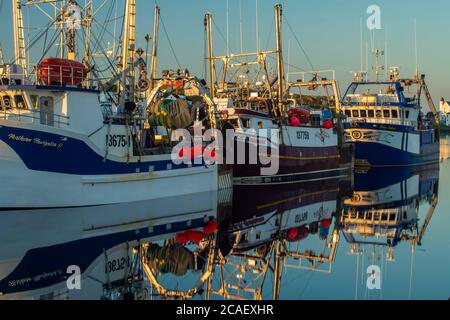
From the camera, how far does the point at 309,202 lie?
23219 millimetres

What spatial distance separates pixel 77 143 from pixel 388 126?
27028 mm

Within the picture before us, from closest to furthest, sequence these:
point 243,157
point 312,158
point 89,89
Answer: point 89,89 → point 243,157 → point 312,158

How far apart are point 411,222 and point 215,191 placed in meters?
7.88

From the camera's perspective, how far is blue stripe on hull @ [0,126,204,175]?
1630 centimetres

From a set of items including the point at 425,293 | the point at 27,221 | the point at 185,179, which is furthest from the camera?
the point at 185,179

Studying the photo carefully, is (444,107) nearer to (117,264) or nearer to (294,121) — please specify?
(294,121)

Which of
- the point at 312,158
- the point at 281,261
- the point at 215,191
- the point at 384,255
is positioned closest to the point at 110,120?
the point at 215,191

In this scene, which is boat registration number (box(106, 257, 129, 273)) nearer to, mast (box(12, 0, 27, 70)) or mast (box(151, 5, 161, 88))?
mast (box(12, 0, 27, 70))

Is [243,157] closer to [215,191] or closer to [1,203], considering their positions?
[215,191]

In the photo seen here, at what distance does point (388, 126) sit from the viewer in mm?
39188

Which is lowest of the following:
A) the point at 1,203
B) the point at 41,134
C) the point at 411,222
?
the point at 411,222

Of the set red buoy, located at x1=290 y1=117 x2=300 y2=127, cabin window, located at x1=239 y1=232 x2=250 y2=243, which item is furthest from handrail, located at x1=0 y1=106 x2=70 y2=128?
red buoy, located at x1=290 y1=117 x2=300 y2=127

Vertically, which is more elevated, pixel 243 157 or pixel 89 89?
pixel 89 89

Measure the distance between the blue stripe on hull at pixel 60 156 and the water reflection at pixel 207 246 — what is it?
4.66 ft
